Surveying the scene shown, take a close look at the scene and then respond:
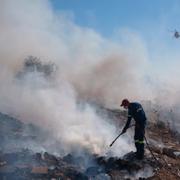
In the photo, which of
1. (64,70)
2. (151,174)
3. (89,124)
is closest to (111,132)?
(89,124)

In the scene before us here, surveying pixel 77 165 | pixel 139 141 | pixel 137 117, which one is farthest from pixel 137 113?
pixel 77 165

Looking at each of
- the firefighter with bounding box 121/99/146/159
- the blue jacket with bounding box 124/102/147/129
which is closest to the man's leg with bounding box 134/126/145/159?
the firefighter with bounding box 121/99/146/159

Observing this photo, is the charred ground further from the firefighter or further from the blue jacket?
the blue jacket

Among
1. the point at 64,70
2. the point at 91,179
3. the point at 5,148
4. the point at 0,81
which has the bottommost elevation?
the point at 91,179

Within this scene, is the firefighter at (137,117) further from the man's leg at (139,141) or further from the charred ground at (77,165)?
the charred ground at (77,165)

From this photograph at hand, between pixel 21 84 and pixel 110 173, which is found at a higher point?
pixel 21 84

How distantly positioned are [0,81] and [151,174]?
41.4 feet

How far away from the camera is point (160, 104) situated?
24.3m

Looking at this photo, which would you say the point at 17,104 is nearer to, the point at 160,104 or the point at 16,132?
the point at 16,132

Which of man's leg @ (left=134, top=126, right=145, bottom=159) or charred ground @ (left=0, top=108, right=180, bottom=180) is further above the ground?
man's leg @ (left=134, top=126, right=145, bottom=159)

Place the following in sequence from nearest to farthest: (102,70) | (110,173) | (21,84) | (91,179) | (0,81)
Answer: (91,179), (110,173), (21,84), (0,81), (102,70)

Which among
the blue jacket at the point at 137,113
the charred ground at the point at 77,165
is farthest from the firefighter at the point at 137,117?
the charred ground at the point at 77,165

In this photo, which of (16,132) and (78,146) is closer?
(78,146)

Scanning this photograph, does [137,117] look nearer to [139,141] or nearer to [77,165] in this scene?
[139,141]
